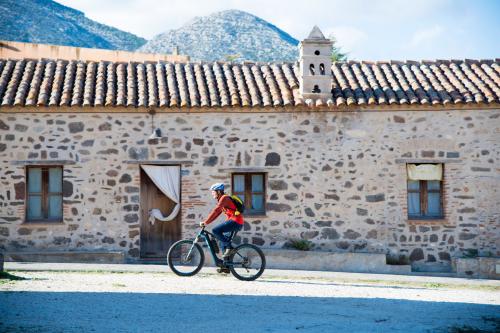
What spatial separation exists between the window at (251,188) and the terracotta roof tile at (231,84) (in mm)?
1645

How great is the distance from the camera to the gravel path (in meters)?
7.84

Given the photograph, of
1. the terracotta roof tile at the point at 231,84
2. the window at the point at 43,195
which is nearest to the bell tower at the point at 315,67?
the terracotta roof tile at the point at 231,84

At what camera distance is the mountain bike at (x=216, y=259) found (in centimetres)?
1191

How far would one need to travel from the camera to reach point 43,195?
52.1 ft

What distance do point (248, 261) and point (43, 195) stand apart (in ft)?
19.8

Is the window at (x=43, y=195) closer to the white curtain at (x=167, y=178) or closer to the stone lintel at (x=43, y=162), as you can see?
the stone lintel at (x=43, y=162)

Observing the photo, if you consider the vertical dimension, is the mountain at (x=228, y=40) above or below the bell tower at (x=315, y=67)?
above

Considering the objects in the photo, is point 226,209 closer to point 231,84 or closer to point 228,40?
point 231,84

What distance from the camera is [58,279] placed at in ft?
38.1

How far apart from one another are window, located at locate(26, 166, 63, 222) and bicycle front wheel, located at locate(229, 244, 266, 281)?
5.46m

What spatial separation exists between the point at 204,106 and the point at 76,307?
7.55 metres

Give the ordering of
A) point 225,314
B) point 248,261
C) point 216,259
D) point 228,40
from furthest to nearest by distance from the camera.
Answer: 1. point 228,40
2. point 216,259
3. point 248,261
4. point 225,314

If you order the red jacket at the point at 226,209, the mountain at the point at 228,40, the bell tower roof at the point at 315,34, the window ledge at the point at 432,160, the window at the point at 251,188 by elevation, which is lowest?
the red jacket at the point at 226,209

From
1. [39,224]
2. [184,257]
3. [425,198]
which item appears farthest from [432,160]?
[39,224]
